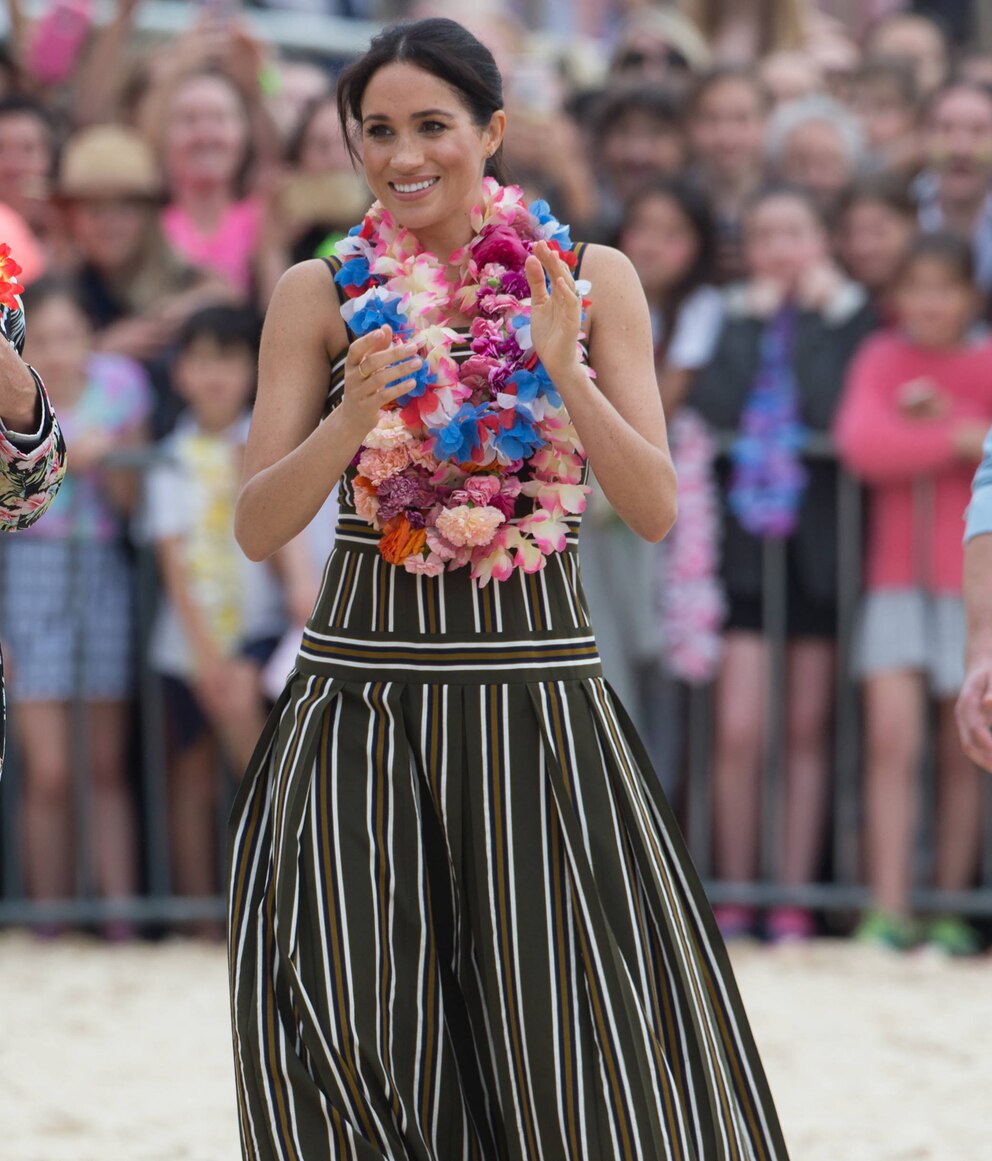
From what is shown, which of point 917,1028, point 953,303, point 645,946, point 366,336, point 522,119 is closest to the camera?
point 366,336

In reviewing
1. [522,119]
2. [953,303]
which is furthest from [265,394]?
[522,119]

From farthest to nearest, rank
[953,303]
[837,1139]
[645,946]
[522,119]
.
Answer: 1. [522,119]
2. [953,303]
3. [837,1139]
4. [645,946]

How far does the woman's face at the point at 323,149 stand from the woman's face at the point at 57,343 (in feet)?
3.46

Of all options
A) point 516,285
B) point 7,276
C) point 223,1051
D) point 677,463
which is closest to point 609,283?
point 516,285

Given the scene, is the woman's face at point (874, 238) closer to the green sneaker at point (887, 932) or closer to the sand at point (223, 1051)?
the green sneaker at point (887, 932)

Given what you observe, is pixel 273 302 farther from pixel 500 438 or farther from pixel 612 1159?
pixel 612 1159

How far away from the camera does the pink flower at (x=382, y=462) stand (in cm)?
336

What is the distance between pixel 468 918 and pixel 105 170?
4.74m

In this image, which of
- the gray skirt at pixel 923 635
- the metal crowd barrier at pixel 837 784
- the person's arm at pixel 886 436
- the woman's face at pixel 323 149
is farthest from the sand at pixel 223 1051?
the woman's face at pixel 323 149

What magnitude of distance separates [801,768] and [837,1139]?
2193 millimetres

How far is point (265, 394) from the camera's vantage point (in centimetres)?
338

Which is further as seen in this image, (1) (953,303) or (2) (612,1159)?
(1) (953,303)

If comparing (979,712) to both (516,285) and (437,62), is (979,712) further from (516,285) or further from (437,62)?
(437,62)

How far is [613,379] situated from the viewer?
11.1 feet
